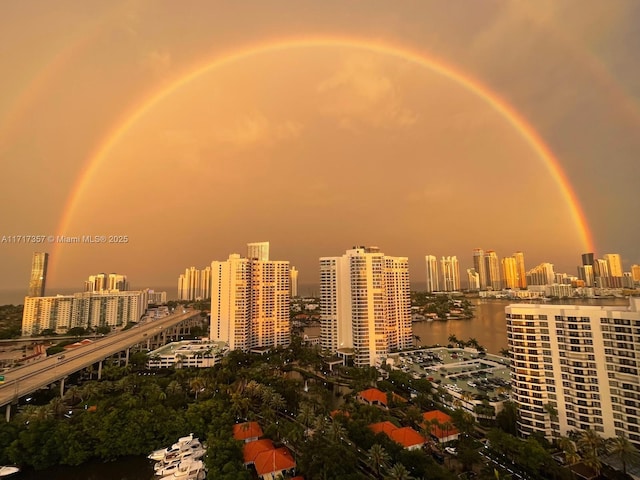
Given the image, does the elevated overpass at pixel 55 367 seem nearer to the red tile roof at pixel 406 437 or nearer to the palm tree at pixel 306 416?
the palm tree at pixel 306 416

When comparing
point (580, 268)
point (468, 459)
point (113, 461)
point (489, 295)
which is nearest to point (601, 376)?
point (468, 459)

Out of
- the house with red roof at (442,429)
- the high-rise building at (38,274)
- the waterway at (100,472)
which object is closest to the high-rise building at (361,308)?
the house with red roof at (442,429)

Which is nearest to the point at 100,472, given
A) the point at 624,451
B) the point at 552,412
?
the point at 552,412

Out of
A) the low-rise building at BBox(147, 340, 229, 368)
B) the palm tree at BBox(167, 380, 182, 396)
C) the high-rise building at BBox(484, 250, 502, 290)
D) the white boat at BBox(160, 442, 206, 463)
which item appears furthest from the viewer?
the high-rise building at BBox(484, 250, 502, 290)

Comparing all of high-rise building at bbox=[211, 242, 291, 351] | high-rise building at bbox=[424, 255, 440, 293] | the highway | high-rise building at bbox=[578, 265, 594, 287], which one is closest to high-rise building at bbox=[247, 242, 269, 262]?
high-rise building at bbox=[211, 242, 291, 351]

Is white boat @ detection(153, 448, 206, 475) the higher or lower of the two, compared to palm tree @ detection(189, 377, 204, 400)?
lower

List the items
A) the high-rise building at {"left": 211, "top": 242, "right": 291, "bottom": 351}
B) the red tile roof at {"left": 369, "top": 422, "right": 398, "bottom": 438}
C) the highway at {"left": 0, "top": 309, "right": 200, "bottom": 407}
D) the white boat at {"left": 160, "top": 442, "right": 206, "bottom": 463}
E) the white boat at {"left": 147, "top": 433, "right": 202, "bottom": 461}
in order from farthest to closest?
the high-rise building at {"left": 211, "top": 242, "right": 291, "bottom": 351} < the highway at {"left": 0, "top": 309, "right": 200, "bottom": 407} < the red tile roof at {"left": 369, "top": 422, "right": 398, "bottom": 438} < the white boat at {"left": 147, "top": 433, "right": 202, "bottom": 461} < the white boat at {"left": 160, "top": 442, "right": 206, "bottom": 463}

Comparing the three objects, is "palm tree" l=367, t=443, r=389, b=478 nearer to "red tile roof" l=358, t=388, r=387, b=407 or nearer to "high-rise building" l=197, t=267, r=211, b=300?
"red tile roof" l=358, t=388, r=387, b=407
